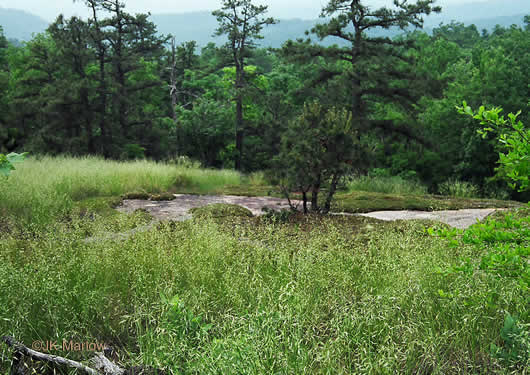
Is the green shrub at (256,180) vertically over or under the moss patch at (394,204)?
under

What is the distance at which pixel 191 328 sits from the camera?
7.52 feet

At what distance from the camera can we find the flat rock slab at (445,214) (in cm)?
637

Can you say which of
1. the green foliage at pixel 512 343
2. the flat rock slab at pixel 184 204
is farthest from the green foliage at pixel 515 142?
the flat rock slab at pixel 184 204

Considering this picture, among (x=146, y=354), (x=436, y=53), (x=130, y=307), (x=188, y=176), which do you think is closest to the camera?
(x=146, y=354)

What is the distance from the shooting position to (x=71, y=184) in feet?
27.8

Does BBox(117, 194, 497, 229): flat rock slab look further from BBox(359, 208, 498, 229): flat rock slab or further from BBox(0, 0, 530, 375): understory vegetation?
BBox(0, 0, 530, 375): understory vegetation

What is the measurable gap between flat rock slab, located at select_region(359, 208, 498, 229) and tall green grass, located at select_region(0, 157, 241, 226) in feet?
17.1

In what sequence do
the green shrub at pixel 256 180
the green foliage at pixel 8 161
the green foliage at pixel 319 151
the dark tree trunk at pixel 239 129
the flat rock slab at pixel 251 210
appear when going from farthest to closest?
the dark tree trunk at pixel 239 129
the green shrub at pixel 256 180
the flat rock slab at pixel 251 210
the green foliage at pixel 319 151
the green foliage at pixel 8 161

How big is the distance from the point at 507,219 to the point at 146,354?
78.3 inches

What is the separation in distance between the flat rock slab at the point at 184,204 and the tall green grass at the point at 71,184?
0.97 metres

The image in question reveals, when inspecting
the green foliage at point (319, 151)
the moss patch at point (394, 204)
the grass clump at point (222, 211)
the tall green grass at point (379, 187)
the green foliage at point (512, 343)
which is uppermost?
the green foliage at point (319, 151)

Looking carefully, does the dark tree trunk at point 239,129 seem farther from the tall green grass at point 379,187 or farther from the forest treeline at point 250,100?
the tall green grass at point 379,187

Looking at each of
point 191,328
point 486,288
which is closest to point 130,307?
point 191,328

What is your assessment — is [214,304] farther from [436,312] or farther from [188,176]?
[188,176]
